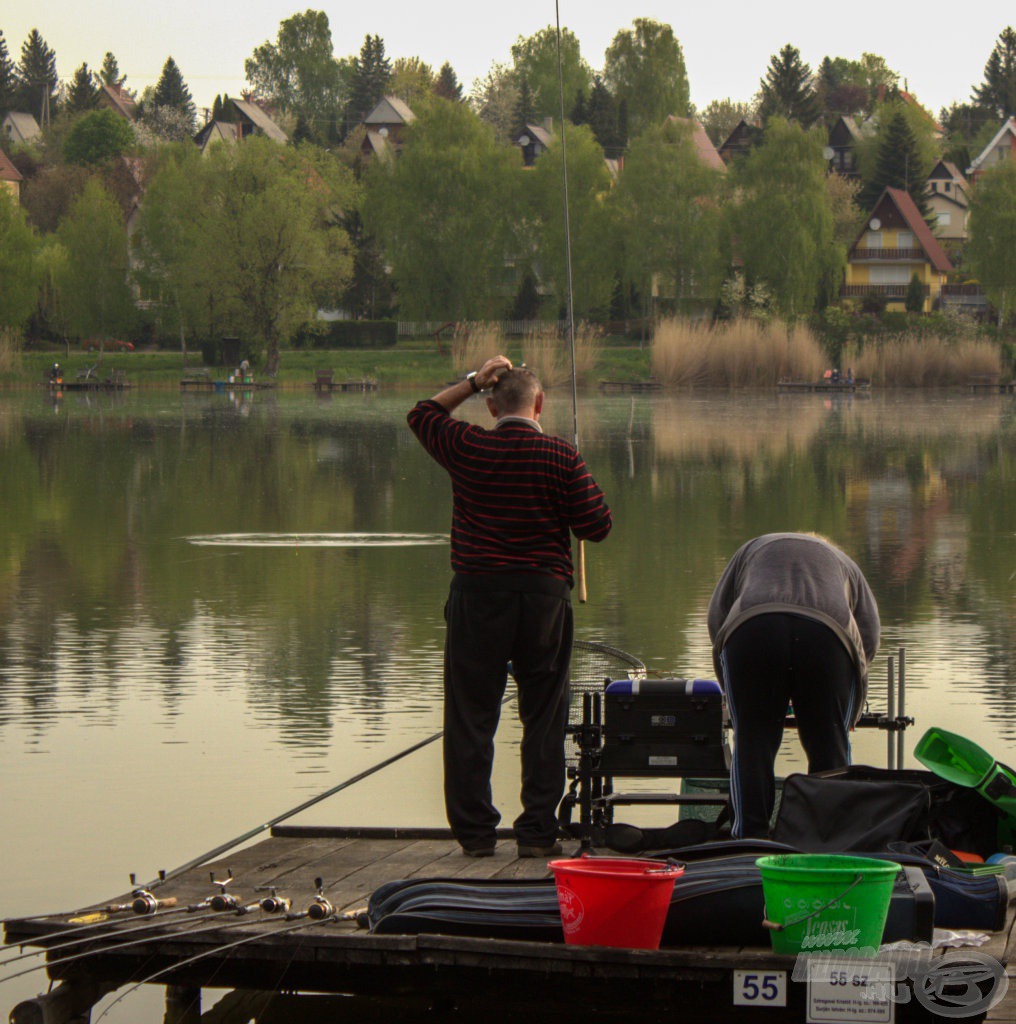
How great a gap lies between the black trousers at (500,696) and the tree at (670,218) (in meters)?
80.9

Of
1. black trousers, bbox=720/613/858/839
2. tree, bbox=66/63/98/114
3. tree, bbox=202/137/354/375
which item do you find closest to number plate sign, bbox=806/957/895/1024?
black trousers, bbox=720/613/858/839

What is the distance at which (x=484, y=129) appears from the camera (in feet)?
299

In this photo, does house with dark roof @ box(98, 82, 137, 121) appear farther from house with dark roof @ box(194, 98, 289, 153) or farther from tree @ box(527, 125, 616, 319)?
tree @ box(527, 125, 616, 319)

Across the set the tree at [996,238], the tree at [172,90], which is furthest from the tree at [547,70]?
the tree at [996,238]

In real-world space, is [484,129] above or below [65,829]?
above

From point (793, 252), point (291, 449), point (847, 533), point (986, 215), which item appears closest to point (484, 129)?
point (793, 252)

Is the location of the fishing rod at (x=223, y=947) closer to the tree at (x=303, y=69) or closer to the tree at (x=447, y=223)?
the tree at (x=447, y=223)

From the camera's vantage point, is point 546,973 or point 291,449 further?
point 291,449

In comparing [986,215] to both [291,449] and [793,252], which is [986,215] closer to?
[793,252]

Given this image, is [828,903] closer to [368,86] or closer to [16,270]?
[16,270]

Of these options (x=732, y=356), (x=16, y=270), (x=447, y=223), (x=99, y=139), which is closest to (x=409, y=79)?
(x=99, y=139)

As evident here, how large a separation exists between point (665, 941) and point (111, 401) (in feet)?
180

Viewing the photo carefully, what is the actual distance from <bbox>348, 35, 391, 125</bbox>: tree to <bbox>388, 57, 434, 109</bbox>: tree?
0.83 m

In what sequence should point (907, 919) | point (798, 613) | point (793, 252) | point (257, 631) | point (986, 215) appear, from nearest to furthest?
Result: point (907, 919), point (798, 613), point (257, 631), point (793, 252), point (986, 215)
